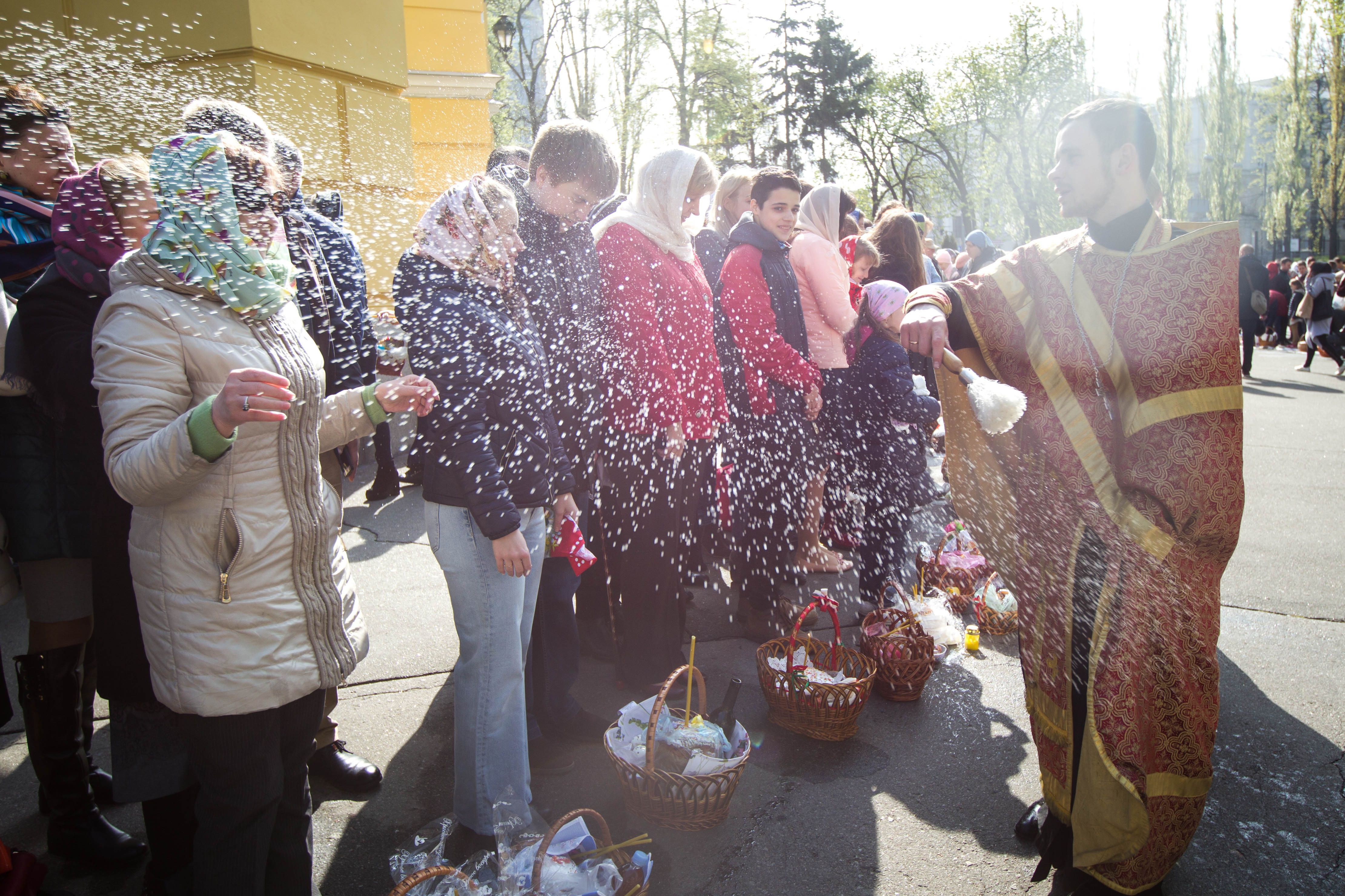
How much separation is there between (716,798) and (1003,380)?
155 centimetres

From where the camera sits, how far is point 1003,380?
8.05 ft

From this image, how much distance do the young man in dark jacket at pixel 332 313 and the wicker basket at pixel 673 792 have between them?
0.93 m

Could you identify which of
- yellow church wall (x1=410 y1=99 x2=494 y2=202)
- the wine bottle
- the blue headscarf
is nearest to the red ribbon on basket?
the wine bottle

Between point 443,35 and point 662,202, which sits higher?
point 443,35

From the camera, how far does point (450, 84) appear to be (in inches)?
392

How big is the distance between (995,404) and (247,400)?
1.71 meters

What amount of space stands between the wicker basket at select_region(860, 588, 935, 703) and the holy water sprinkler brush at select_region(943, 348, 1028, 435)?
139cm

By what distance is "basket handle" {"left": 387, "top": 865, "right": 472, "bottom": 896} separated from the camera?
5.70 ft

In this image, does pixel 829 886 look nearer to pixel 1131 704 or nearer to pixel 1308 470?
pixel 1131 704

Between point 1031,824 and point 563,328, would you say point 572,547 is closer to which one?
point 563,328

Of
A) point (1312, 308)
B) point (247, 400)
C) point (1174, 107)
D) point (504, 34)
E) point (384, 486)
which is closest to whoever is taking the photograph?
point (247, 400)

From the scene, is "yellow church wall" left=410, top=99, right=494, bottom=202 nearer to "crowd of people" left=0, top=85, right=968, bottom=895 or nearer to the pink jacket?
the pink jacket

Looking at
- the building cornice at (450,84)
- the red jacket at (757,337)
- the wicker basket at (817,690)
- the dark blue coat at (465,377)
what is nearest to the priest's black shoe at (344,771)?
the dark blue coat at (465,377)

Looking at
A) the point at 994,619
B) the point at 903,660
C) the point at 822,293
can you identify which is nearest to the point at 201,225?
the point at 903,660
